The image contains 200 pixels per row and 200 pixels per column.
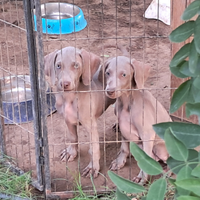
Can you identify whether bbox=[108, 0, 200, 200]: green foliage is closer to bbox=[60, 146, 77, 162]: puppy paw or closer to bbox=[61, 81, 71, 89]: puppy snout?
bbox=[61, 81, 71, 89]: puppy snout

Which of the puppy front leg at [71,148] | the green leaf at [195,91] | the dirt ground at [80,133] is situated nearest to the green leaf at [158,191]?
the green leaf at [195,91]

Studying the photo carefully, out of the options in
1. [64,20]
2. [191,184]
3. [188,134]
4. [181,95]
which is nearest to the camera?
[191,184]

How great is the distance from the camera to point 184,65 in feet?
2.63

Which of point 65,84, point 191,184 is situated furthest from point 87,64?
point 191,184

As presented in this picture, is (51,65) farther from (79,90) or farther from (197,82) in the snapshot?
(197,82)

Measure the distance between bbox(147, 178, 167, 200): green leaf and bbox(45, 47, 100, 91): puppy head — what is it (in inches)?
61.1

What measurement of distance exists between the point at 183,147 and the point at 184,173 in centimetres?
5

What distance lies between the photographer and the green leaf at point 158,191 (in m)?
0.69

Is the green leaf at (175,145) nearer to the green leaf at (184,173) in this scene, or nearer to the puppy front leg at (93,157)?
the green leaf at (184,173)

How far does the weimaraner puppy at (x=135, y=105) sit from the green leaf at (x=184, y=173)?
1.51 meters

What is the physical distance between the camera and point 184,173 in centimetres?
68

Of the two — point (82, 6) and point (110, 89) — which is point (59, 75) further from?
point (82, 6)

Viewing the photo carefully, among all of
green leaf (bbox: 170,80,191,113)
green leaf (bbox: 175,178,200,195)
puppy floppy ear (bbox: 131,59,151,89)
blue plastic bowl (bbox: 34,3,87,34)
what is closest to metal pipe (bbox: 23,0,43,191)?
puppy floppy ear (bbox: 131,59,151,89)

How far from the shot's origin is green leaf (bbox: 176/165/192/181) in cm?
67
